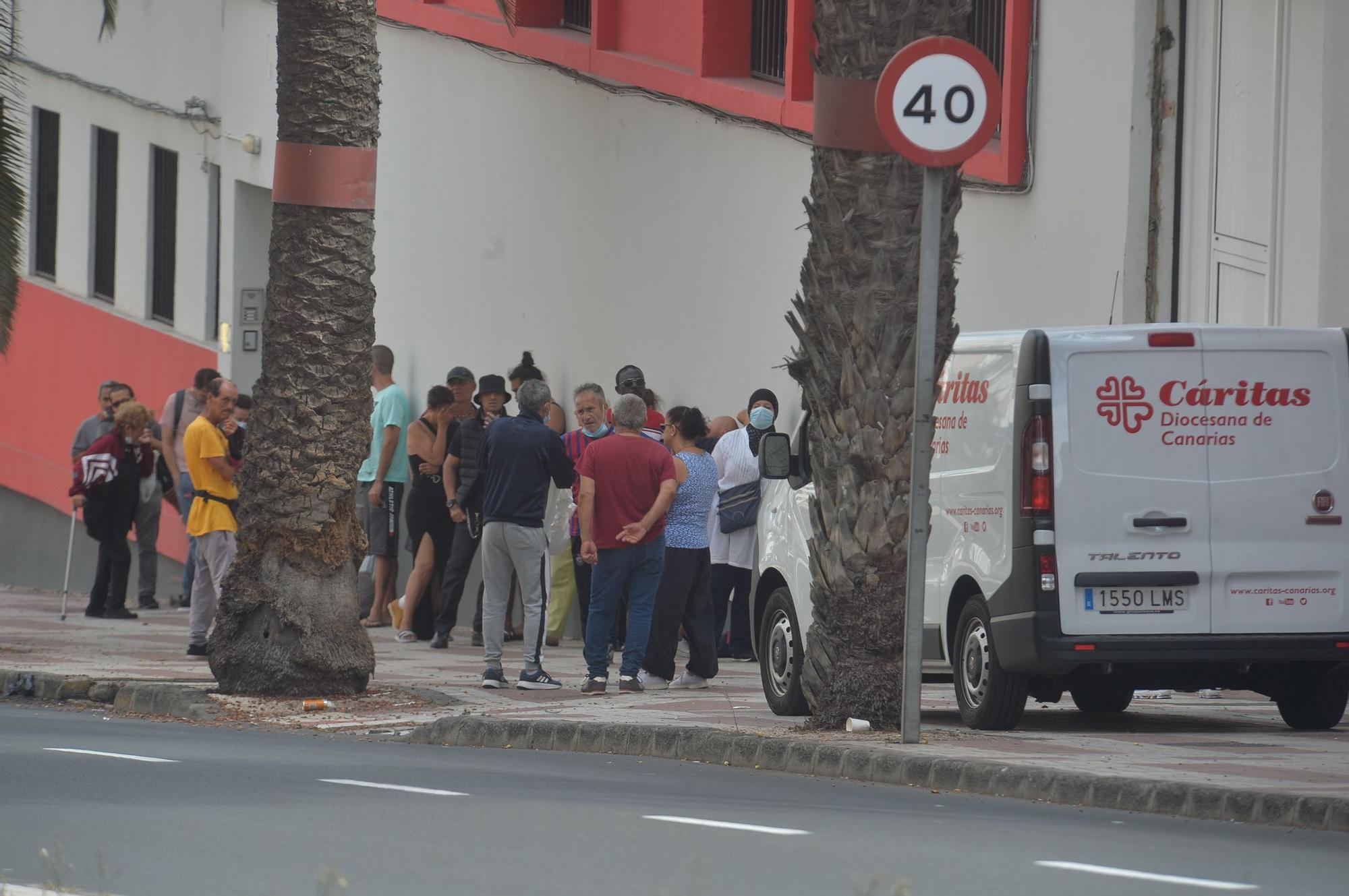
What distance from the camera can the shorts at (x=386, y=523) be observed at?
20.3 meters

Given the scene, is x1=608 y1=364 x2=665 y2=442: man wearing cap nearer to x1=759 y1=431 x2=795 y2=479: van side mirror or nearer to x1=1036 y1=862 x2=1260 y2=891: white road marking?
x1=759 y1=431 x2=795 y2=479: van side mirror

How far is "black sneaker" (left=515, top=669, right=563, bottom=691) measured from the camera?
49.8 feet

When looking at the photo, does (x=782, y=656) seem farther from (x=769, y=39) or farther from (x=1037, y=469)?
(x=769, y=39)

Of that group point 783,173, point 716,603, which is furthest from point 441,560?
point 783,173

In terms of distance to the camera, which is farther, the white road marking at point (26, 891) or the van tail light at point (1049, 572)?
the van tail light at point (1049, 572)

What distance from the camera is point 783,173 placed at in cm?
1912

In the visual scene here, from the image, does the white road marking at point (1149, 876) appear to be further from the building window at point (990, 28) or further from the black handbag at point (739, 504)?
the building window at point (990, 28)

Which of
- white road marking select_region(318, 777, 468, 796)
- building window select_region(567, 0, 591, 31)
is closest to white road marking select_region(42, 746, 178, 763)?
white road marking select_region(318, 777, 468, 796)

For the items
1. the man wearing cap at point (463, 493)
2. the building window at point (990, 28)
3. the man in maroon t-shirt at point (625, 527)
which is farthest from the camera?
the man wearing cap at point (463, 493)

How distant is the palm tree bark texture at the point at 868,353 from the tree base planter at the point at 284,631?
3490mm

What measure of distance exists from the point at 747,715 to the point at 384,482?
756cm

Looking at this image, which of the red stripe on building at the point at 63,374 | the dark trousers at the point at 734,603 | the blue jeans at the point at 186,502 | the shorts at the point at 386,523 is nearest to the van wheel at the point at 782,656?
the dark trousers at the point at 734,603

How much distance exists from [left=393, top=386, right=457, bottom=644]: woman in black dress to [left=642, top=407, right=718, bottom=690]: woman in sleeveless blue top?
378 cm

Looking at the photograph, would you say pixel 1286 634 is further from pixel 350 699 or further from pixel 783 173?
pixel 783 173
